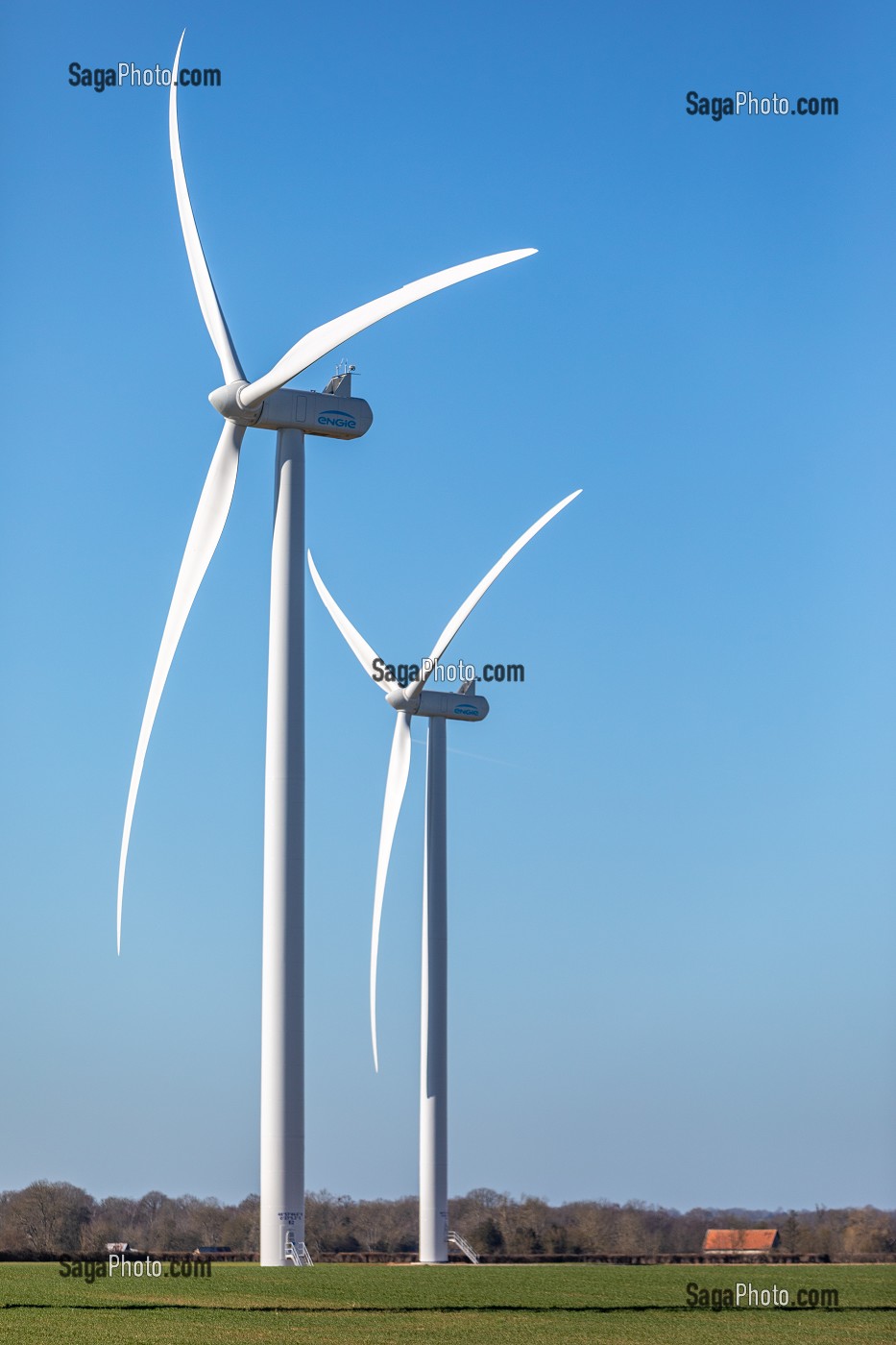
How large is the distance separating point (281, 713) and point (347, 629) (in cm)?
2134

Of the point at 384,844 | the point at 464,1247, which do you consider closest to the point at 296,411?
the point at 384,844

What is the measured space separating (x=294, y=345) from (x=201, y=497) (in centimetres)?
450

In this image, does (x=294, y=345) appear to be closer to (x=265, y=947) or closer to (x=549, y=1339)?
(x=265, y=947)

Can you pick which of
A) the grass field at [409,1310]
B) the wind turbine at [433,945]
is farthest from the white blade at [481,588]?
the grass field at [409,1310]

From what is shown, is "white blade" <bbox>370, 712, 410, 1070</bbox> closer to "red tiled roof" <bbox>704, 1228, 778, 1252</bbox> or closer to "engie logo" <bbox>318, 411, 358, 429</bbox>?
"engie logo" <bbox>318, 411, 358, 429</bbox>

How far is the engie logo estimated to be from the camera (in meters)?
47.3

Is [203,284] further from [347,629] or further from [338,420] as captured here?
[347,629]

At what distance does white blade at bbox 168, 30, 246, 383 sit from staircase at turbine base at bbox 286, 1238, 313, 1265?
2171 cm

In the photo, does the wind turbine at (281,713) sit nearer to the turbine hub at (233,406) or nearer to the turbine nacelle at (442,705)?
the turbine hub at (233,406)

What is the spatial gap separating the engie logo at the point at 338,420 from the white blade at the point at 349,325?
1.72 metres

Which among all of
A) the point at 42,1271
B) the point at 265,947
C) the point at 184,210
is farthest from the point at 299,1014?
the point at 184,210

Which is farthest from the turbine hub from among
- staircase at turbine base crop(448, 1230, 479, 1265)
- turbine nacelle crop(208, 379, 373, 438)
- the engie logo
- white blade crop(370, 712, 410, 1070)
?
staircase at turbine base crop(448, 1230, 479, 1265)

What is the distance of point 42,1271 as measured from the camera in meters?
42.9

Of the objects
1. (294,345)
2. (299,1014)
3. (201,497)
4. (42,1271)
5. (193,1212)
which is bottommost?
(193,1212)
